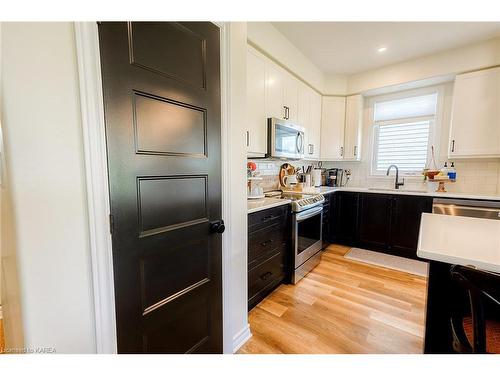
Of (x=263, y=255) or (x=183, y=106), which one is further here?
(x=263, y=255)

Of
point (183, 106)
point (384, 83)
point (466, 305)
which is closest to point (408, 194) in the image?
point (384, 83)

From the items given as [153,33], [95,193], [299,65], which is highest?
[299,65]

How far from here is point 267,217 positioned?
2.00 meters

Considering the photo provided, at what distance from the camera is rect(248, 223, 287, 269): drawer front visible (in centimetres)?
186

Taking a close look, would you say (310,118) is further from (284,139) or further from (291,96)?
(284,139)

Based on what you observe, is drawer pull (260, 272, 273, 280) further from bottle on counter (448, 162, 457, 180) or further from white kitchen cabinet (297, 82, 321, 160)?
bottle on counter (448, 162, 457, 180)

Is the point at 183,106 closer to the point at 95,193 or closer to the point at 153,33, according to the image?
the point at 153,33

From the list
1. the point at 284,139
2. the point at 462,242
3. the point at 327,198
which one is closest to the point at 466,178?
the point at 327,198

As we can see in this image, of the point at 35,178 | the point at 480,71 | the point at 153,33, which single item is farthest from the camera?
the point at 480,71

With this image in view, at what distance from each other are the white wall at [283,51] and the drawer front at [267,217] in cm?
165

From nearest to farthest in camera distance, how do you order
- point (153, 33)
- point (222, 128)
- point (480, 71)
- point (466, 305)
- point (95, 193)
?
point (95, 193)
point (153, 33)
point (466, 305)
point (222, 128)
point (480, 71)

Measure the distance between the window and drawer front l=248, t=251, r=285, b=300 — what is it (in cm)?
256

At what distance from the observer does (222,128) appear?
131 centimetres
